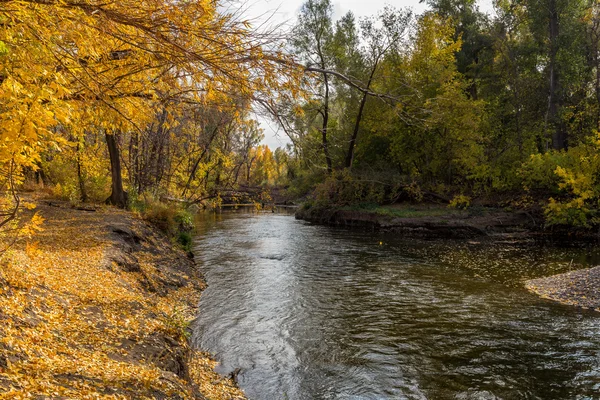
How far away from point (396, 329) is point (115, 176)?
12979 mm

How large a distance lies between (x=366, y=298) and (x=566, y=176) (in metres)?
14.7

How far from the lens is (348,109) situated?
3062 cm

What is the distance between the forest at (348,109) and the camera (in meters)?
3.70

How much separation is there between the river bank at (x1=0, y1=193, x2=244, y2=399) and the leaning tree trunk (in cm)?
579

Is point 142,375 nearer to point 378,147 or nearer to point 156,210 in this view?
point 156,210

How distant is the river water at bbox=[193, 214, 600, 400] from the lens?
577cm

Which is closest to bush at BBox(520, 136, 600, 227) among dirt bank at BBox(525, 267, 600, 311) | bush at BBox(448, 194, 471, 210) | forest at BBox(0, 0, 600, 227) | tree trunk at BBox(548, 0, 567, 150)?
forest at BBox(0, 0, 600, 227)

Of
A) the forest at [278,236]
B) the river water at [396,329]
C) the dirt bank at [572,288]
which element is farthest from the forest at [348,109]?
the dirt bank at [572,288]

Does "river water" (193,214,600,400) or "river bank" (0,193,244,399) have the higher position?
"river bank" (0,193,244,399)

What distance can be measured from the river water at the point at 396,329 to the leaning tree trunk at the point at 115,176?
469 cm

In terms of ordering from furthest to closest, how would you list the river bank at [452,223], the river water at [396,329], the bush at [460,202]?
the bush at [460,202] < the river bank at [452,223] < the river water at [396,329]

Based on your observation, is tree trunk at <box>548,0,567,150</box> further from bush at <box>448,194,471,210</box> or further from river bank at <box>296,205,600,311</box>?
river bank at <box>296,205,600,311</box>

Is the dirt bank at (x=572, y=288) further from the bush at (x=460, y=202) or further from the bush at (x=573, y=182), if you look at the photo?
the bush at (x=460, y=202)

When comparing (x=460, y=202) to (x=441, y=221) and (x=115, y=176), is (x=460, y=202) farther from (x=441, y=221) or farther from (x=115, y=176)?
(x=115, y=176)
